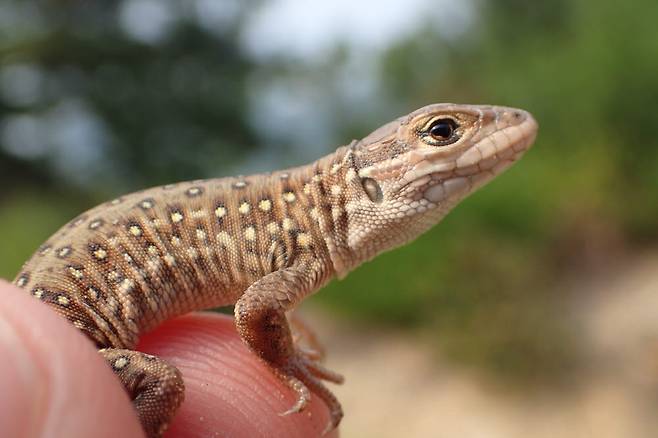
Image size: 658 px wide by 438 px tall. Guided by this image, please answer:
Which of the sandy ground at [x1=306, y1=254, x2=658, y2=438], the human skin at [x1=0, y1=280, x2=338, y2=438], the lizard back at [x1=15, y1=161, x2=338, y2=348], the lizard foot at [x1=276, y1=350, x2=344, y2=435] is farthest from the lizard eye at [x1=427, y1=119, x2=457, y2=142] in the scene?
the sandy ground at [x1=306, y1=254, x2=658, y2=438]

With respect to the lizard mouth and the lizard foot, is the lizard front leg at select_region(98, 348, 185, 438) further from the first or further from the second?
the lizard mouth

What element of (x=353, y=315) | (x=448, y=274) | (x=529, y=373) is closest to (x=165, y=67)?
(x=353, y=315)

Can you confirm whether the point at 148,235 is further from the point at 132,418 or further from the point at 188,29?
the point at 188,29

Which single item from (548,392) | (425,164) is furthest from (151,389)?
(548,392)

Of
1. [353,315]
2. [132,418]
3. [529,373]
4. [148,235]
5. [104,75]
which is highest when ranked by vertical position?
[148,235]

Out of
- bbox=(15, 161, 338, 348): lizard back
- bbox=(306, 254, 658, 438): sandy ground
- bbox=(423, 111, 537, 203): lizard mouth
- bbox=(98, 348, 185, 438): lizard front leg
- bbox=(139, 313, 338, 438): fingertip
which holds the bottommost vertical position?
bbox=(306, 254, 658, 438): sandy ground

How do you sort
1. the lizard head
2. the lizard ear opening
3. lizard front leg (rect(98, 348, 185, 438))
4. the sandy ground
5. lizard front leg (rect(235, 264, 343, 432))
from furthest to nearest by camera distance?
the sandy ground, the lizard ear opening, the lizard head, lizard front leg (rect(235, 264, 343, 432)), lizard front leg (rect(98, 348, 185, 438))

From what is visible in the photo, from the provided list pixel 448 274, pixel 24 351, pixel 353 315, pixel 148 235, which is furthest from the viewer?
pixel 353 315

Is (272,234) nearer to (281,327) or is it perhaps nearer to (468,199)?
(281,327)
